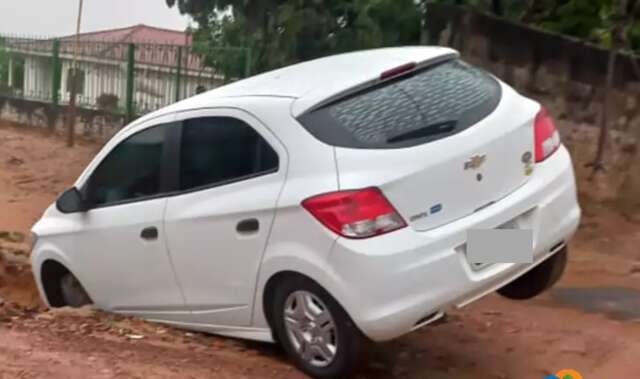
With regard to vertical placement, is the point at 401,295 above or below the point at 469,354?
above

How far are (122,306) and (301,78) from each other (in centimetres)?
184

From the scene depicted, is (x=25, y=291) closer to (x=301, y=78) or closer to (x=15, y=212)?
(x=301, y=78)

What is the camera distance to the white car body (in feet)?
16.9

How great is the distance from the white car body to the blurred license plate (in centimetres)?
5

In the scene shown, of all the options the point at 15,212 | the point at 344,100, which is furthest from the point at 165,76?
the point at 344,100

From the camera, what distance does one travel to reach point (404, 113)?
18.1 ft

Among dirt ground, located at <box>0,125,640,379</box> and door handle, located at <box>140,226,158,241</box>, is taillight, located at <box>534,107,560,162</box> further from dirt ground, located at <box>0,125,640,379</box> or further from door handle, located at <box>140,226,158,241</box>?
door handle, located at <box>140,226,158,241</box>

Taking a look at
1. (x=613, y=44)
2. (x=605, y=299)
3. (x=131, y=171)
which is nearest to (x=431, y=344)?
(x=605, y=299)

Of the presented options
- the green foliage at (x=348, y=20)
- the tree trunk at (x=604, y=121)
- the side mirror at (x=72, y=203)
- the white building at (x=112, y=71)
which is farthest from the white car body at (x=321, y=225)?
the white building at (x=112, y=71)

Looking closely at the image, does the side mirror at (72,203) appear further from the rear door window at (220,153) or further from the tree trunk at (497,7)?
the tree trunk at (497,7)

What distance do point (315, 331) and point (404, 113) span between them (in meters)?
1.18

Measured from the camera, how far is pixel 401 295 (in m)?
5.12

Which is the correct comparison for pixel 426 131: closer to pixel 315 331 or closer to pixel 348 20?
pixel 315 331

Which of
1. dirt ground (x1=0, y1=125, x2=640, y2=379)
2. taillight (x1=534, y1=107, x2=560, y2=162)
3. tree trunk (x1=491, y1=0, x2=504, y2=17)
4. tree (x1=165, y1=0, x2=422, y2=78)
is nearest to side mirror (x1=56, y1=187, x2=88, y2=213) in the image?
dirt ground (x1=0, y1=125, x2=640, y2=379)
